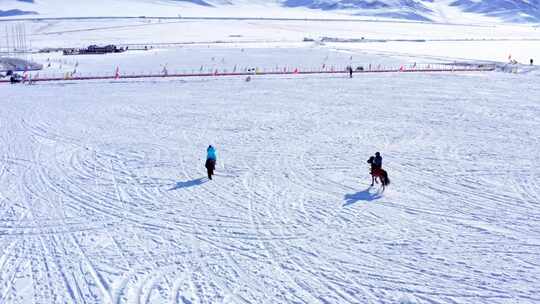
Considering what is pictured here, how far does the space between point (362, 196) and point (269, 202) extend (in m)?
2.20

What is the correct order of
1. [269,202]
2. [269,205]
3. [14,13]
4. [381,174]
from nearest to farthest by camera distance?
[269,205] → [269,202] → [381,174] → [14,13]

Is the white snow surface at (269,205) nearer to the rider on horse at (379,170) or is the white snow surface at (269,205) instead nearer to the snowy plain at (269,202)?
the snowy plain at (269,202)

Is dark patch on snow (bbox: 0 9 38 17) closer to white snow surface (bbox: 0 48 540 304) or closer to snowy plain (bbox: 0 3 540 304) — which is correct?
snowy plain (bbox: 0 3 540 304)

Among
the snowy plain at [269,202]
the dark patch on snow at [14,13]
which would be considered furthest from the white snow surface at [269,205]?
the dark patch on snow at [14,13]

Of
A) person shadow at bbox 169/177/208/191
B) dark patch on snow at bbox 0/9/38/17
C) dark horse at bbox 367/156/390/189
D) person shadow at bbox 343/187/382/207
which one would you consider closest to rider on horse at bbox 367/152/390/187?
dark horse at bbox 367/156/390/189

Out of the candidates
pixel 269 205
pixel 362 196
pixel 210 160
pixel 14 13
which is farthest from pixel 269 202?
pixel 14 13

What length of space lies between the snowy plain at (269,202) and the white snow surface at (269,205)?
4 cm

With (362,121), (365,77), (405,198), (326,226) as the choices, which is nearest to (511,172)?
(405,198)

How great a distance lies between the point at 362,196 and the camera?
13500 mm

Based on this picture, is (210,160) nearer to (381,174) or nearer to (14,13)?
(381,174)

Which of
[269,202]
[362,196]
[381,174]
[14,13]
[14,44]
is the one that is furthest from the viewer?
[14,13]

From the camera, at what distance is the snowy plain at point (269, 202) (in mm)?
9180

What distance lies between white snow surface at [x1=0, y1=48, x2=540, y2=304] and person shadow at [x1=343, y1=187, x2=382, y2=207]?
0.23 feet

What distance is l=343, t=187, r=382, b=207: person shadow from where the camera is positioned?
517 inches
